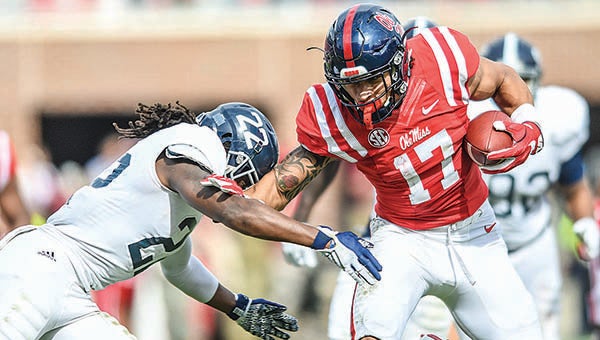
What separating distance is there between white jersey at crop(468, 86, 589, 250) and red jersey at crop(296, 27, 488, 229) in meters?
1.36

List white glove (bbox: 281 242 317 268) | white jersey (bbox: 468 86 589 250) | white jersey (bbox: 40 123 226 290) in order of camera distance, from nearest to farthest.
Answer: white jersey (bbox: 40 123 226 290) < white glove (bbox: 281 242 317 268) < white jersey (bbox: 468 86 589 250)

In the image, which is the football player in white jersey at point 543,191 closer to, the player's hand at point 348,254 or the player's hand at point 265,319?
the player's hand at point 265,319

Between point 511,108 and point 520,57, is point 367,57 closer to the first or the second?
point 511,108

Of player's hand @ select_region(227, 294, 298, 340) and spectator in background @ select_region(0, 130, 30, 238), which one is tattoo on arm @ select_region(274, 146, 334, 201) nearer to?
player's hand @ select_region(227, 294, 298, 340)

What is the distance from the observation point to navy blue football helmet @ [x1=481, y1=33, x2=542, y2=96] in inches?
225

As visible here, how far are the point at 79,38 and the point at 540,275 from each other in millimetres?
10216

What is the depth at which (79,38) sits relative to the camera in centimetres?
1490

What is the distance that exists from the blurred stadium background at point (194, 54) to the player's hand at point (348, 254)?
29.1 feet

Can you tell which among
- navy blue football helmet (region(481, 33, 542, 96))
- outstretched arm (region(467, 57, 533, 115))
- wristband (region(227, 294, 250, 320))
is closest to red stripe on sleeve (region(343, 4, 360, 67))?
outstretched arm (region(467, 57, 533, 115))

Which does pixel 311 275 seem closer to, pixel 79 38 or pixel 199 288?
pixel 199 288

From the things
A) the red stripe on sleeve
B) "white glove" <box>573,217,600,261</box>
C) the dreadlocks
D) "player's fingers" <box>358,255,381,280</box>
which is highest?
the red stripe on sleeve

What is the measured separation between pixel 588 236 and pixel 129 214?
9.84ft

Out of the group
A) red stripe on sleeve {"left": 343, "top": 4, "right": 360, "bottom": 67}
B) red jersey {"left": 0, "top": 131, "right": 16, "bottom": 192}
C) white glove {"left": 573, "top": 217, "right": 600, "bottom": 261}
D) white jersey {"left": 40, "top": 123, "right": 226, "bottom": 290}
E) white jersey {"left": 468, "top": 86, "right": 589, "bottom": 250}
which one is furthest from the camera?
red jersey {"left": 0, "top": 131, "right": 16, "bottom": 192}

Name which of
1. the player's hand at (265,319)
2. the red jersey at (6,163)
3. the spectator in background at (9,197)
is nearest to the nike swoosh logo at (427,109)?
the player's hand at (265,319)
